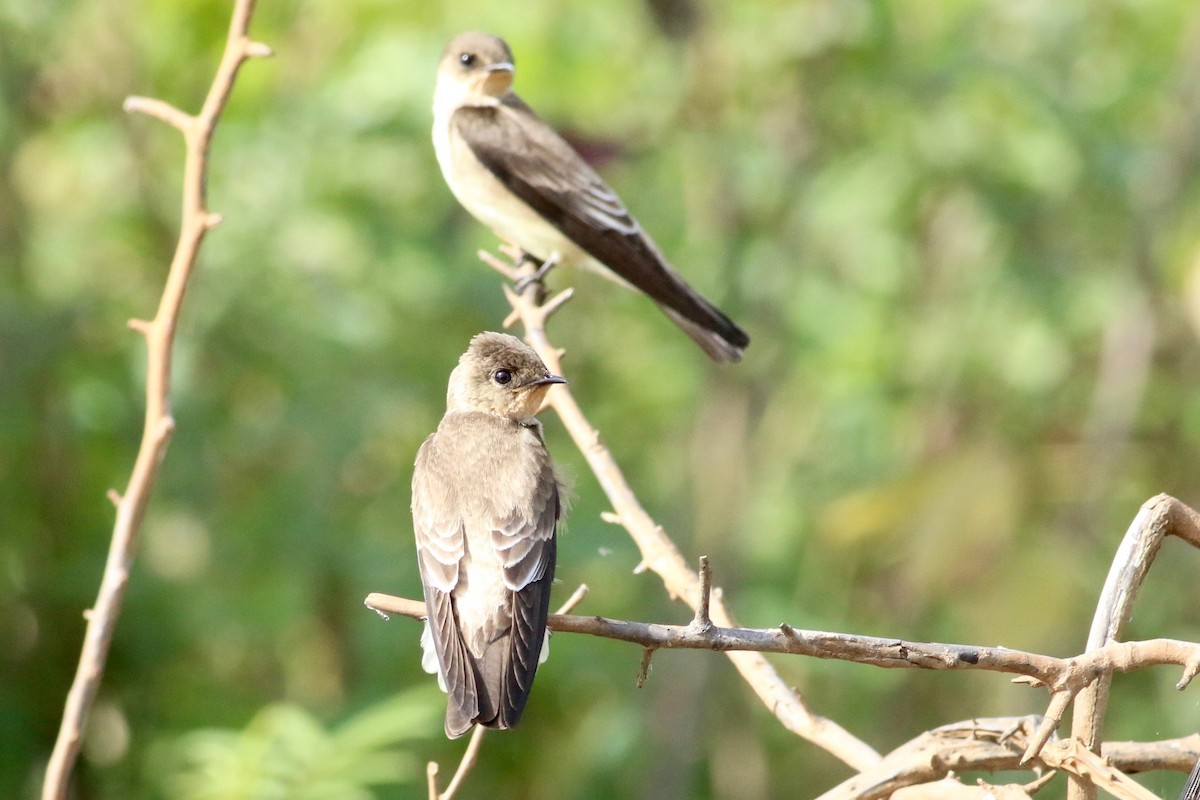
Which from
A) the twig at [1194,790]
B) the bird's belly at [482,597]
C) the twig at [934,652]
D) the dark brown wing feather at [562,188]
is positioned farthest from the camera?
the dark brown wing feather at [562,188]

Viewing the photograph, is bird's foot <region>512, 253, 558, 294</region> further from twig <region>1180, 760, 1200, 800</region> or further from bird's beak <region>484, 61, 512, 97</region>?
twig <region>1180, 760, 1200, 800</region>

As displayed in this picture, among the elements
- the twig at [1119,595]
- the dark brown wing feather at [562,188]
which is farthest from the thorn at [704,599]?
the dark brown wing feather at [562,188]

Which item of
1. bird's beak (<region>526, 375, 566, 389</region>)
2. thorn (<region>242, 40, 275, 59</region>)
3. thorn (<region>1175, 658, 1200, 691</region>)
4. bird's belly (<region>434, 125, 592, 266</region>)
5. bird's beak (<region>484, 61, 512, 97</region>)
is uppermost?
bird's beak (<region>484, 61, 512, 97</region>)

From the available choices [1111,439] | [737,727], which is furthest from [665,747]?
[1111,439]

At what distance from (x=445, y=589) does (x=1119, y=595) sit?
1.15m

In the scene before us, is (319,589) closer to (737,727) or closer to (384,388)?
(384,388)

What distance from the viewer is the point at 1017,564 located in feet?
16.1

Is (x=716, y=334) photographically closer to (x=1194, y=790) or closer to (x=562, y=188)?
(x=562, y=188)

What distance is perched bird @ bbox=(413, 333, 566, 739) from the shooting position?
2.35m

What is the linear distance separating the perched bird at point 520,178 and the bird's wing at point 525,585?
6.49ft

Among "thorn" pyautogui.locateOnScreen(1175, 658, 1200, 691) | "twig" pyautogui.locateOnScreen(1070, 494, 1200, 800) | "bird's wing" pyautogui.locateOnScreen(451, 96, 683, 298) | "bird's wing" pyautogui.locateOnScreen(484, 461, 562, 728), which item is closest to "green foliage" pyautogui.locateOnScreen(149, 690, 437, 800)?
"bird's wing" pyautogui.locateOnScreen(484, 461, 562, 728)

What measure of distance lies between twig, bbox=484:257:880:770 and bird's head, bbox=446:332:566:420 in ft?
0.30

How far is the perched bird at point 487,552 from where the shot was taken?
2.35 m

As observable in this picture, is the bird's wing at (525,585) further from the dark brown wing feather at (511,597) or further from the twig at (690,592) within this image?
the twig at (690,592)
